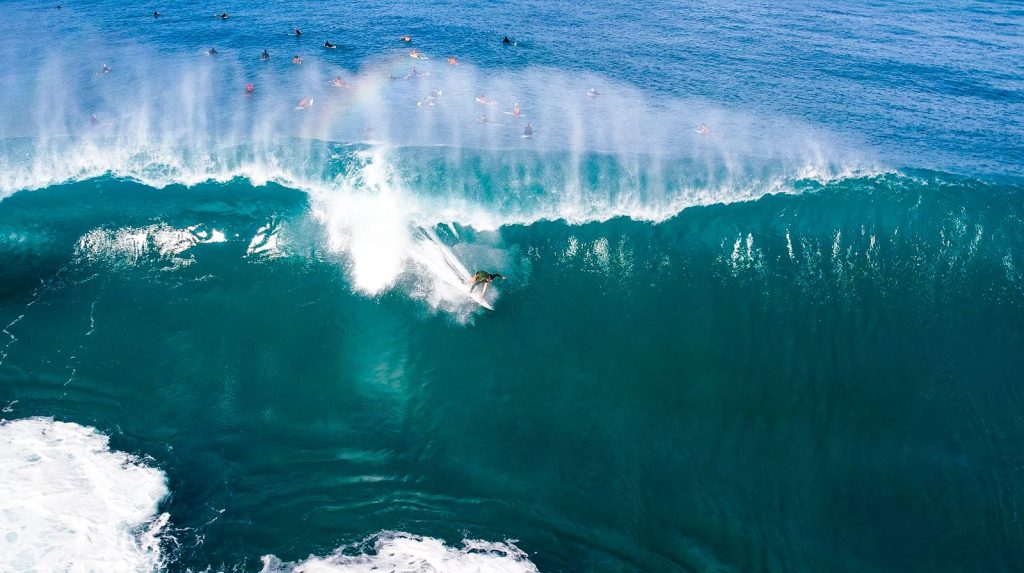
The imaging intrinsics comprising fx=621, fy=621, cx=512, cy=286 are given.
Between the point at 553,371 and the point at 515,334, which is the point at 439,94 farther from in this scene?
the point at 553,371

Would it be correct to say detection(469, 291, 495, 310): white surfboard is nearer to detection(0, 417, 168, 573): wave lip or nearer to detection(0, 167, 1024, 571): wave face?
detection(0, 167, 1024, 571): wave face

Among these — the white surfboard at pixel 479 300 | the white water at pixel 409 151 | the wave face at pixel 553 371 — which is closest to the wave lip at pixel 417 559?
the wave face at pixel 553 371

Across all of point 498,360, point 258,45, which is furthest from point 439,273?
point 258,45

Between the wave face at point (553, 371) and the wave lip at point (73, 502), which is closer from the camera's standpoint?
the wave lip at point (73, 502)

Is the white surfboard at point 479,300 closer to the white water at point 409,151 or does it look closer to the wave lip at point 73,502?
the white water at point 409,151

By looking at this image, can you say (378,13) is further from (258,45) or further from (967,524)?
(967,524)

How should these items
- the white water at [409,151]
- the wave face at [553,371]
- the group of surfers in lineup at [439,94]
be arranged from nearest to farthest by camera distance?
the wave face at [553,371] < the group of surfers in lineup at [439,94] < the white water at [409,151]
